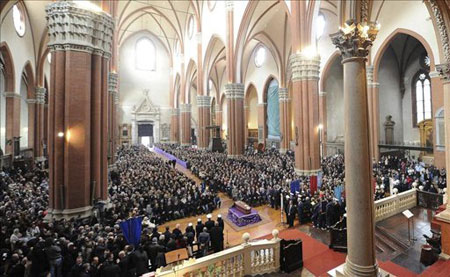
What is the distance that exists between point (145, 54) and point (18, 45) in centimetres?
2337

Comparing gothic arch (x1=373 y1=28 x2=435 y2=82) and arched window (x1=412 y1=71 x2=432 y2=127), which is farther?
arched window (x1=412 y1=71 x2=432 y2=127)

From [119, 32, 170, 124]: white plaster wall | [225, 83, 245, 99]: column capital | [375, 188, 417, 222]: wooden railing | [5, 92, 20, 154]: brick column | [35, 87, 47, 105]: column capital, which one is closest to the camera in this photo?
[375, 188, 417, 222]: wooden railing

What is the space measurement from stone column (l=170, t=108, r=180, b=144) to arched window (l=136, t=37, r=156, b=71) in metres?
7.87

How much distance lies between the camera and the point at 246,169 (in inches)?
623

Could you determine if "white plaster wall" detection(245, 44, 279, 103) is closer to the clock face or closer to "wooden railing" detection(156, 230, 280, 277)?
the clock face

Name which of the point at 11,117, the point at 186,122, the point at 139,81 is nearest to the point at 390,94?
the point at 186,122

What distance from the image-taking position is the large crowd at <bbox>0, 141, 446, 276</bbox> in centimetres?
532

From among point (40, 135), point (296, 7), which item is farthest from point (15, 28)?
point (296, 7)

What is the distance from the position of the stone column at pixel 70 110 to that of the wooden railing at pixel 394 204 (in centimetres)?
958

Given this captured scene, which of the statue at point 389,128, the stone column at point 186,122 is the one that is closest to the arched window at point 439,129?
the statue at point 389,128

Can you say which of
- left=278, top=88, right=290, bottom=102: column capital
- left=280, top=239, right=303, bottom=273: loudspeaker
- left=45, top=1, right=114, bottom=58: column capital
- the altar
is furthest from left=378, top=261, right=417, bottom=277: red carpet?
left=278, top=88, right=290, bottom=102: column capital

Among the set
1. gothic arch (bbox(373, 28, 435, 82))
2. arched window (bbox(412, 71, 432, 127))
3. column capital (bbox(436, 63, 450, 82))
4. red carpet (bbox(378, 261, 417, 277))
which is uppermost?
gothic arch (bbox(373, 28, 435, 82))

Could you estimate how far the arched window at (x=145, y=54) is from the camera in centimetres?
3934

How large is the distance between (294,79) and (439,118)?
30.2 feet
